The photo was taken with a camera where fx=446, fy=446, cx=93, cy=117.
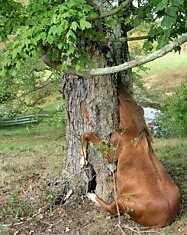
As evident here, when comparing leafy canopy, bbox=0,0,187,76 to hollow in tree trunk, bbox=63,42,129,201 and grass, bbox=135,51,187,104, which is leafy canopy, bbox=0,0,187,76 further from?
grass, bbox=135,51,187,104

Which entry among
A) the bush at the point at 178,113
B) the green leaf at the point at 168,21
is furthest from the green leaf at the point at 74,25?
the bush at the point at 178,113

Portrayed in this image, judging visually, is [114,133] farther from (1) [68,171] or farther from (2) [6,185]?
(2) [6,185]

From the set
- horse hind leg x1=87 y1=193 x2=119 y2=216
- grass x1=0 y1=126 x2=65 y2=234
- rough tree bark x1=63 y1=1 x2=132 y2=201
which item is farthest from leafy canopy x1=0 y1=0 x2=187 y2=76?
grass x1=0 y1=126 x2=65 y2=234

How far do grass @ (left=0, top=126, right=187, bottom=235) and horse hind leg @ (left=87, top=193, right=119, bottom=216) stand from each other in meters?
0.35

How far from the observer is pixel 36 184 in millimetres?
5395

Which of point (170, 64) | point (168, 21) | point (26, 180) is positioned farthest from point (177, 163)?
point (170, 64)

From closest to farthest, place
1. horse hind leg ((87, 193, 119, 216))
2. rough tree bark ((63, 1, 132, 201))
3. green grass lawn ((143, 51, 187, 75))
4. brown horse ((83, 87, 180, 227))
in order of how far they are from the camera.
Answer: brown horse ((83, 87, 180, 227))
horse hind leg ((87, 193, 119, 216))
rough tree bark ((63, 1, 132, 201))
green grass lawn ((143, 51, 187, 75))

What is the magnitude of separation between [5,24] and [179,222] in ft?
7.86

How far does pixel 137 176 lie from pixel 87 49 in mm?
1303

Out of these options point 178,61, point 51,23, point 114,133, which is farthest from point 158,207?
point 178,61

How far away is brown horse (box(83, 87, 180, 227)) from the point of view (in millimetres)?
4055

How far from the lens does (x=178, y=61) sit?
29094 mm

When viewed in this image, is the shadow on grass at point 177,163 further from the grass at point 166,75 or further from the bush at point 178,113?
the grass at point 166,75

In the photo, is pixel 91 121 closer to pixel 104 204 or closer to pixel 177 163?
pixel 104 204
